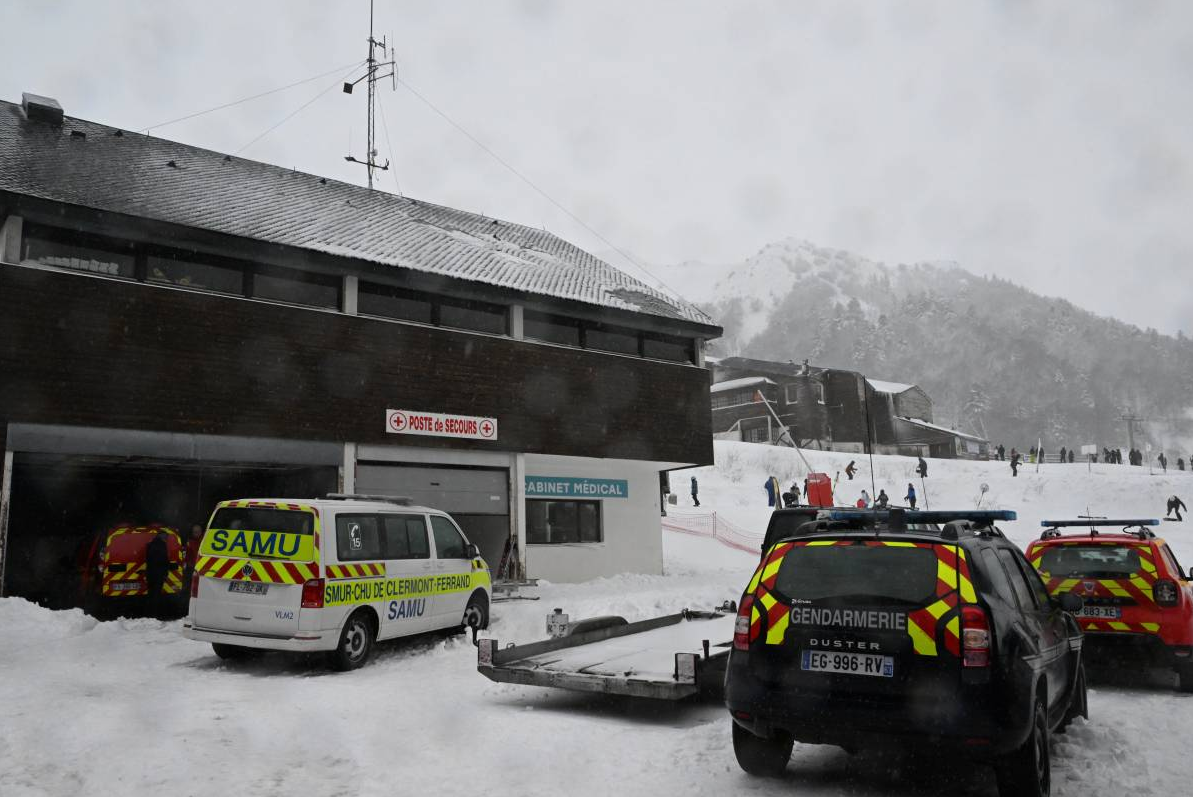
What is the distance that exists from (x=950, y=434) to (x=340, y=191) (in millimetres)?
68152

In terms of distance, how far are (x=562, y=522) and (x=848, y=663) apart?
16.8 meters

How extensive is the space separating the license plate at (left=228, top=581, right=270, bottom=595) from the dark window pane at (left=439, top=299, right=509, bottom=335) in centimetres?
1004

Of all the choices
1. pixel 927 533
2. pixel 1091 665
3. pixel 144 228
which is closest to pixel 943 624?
pixel 927 533

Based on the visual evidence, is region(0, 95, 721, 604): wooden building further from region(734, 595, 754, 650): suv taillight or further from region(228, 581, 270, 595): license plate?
region(734, 595, 754, 650): suv taillight

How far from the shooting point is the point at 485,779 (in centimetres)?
593

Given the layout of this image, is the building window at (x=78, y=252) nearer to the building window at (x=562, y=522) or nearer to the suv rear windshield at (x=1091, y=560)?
the building window at (x=562, y=522)

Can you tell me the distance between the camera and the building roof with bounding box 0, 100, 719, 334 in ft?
53.6

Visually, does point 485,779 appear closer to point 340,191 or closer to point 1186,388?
point 340,191

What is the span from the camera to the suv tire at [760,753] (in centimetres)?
592

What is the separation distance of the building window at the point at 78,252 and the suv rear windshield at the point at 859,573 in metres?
14.0

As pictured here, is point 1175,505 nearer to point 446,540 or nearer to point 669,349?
point 669,349

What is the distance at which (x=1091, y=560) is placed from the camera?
9.85 m

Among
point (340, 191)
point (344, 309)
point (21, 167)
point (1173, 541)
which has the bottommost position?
point (1173, 541)

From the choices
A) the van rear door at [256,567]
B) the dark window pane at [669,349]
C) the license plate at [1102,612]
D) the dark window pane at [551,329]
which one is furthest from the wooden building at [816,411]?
the van rear door at [256,567]
